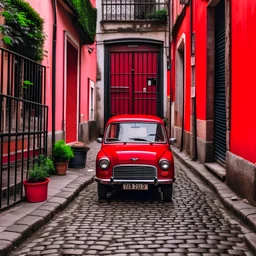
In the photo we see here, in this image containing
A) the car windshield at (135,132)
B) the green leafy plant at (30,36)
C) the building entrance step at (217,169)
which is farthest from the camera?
the building entrance step at (217,169)

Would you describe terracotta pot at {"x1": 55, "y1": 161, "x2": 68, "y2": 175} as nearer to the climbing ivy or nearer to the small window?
the climbing ivy

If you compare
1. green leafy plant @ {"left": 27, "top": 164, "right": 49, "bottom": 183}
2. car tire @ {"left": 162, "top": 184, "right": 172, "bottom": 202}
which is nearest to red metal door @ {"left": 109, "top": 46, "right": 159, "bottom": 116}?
car tire @ {"left": 162, "top": 184, "right": 172, "bottom": 202}

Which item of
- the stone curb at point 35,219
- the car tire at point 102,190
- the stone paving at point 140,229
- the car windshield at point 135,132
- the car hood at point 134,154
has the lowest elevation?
the stone paving at point 140,229

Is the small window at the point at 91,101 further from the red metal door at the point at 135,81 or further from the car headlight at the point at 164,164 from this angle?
the car headlight at the point at 164,164

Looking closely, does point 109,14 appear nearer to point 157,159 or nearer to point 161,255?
point 157,159

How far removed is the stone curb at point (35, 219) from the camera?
4820mm

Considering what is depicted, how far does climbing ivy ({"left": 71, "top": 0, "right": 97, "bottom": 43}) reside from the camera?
13832 mm

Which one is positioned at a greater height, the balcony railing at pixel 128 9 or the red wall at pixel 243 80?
the balcony railing at pixel 128 9

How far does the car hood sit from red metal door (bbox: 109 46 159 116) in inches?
583

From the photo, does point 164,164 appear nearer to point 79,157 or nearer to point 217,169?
point 217,169

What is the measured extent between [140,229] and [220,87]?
600 centimetres

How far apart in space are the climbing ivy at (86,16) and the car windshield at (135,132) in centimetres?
613

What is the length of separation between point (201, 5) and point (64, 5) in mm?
4183

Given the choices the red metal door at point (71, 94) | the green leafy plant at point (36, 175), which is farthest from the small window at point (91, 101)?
the green leafy plant at point (36, 175)
